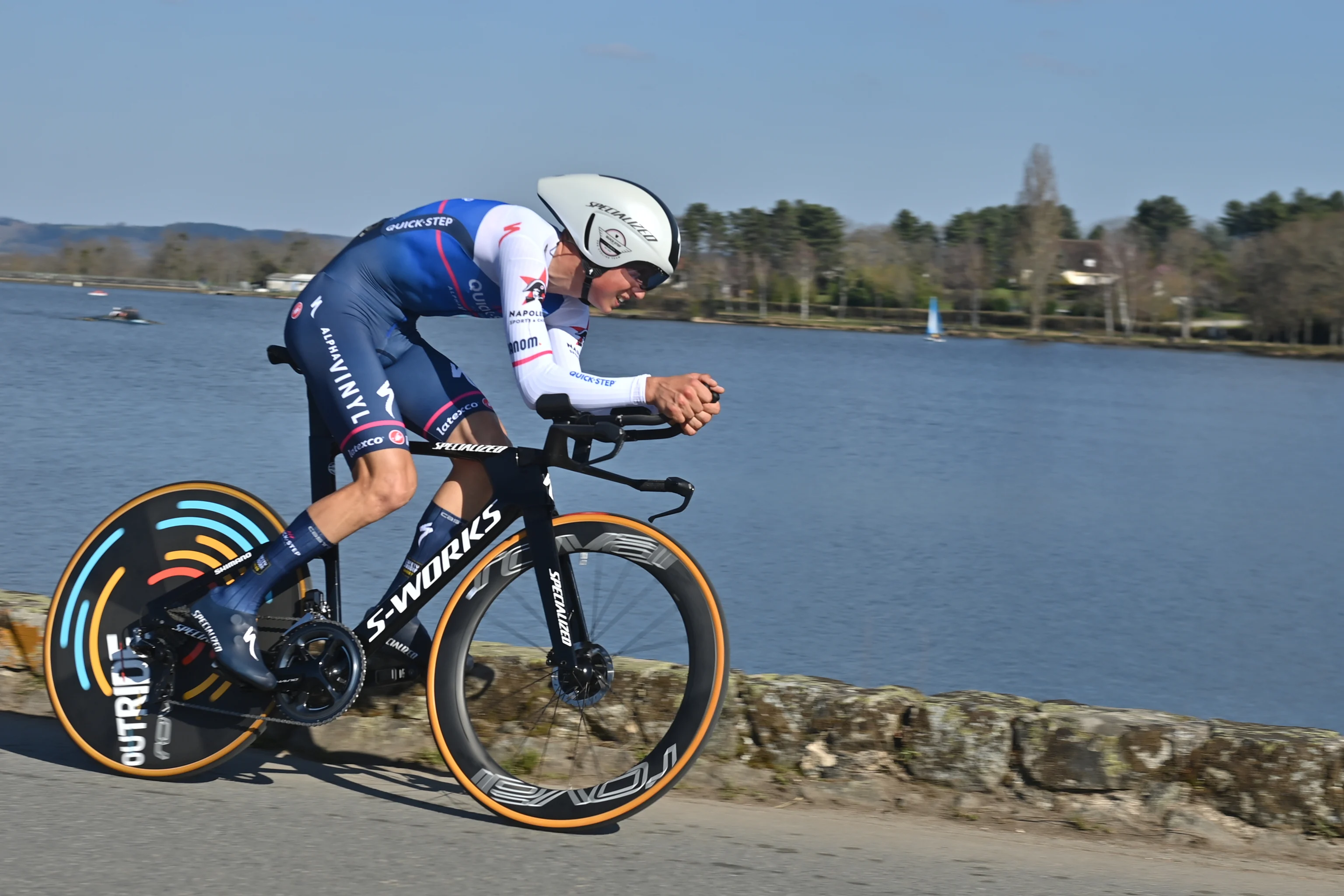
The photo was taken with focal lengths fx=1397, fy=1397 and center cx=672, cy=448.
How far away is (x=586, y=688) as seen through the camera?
390cm

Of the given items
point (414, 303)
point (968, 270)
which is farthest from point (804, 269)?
point (414, 303)

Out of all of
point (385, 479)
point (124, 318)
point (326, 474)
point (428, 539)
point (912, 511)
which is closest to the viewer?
point (385, 479)

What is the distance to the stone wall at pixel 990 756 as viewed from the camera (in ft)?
12.5

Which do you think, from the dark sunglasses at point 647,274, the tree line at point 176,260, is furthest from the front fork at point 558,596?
the tree line at point 176,260

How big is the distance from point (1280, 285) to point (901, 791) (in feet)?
432

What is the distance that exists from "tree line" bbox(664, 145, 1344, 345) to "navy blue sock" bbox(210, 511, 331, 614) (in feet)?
382

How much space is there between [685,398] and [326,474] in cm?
131

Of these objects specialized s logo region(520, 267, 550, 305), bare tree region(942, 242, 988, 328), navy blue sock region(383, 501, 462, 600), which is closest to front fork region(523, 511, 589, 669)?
navy blue sock region(383, 501, 462, 600)

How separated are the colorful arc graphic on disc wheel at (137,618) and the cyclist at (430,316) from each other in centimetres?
21

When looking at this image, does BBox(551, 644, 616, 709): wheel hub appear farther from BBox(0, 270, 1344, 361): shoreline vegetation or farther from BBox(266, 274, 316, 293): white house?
BBox(0, 270, 1344, 361): shoreline vegetation

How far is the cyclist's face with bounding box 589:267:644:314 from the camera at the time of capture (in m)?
3.95

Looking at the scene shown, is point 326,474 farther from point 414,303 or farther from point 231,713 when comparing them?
point 231,713

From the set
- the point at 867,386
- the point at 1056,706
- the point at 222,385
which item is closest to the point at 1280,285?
the point at 867,386

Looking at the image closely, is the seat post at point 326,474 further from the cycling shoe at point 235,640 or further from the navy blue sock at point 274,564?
the cycling shoe at point 235,640
